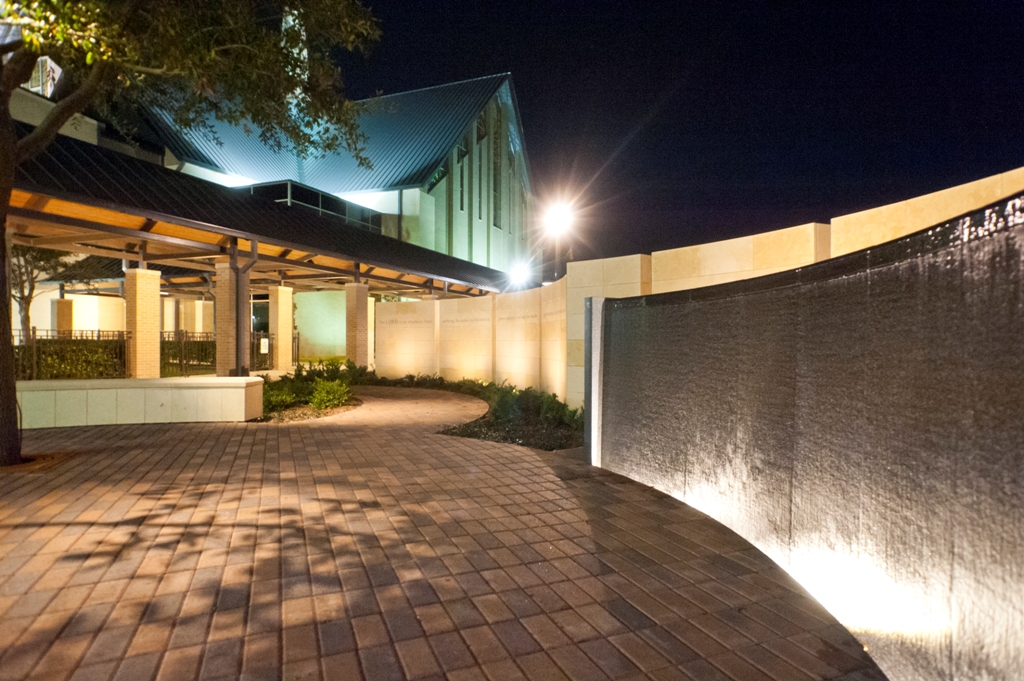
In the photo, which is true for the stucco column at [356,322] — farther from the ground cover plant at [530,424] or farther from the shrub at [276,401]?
the ground cover plant at [530,424]

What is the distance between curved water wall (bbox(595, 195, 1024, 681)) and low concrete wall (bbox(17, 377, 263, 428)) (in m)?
9.34

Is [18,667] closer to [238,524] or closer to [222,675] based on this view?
[222,675]

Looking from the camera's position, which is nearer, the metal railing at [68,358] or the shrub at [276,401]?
the metal railing at [68,358]

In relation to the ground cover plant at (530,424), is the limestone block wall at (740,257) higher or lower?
higher

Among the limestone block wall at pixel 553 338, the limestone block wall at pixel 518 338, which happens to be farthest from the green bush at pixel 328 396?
the limestone block wall at pixel 553 338

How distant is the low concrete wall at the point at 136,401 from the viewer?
9828 mm

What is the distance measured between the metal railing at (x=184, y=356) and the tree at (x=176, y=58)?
693 cm

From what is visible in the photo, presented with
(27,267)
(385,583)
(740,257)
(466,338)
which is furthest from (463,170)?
(385,583)

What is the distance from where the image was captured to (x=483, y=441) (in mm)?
8875

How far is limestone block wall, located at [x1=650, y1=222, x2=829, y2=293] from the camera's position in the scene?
239 inches

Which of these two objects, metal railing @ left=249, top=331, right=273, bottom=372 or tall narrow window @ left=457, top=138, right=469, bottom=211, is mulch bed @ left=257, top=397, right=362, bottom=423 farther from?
tall narrow window @ left=457, top=138, right=469, bottom=211

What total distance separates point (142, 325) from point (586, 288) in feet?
39.8

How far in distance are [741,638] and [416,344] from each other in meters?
17.9

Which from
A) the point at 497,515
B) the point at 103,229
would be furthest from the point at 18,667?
the point at 103,229
